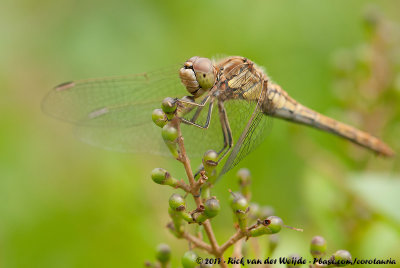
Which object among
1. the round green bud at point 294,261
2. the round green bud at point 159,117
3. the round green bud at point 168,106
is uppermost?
the round green bud at point 168,106

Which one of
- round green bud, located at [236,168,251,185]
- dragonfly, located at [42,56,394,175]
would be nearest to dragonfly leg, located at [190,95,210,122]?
→ dragonfly, located at [42,56,394,175]

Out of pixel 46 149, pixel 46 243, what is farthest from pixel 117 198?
pixel 46 149

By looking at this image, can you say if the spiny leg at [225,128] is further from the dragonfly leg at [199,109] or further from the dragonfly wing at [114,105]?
the dragonfly wing at [114,105]

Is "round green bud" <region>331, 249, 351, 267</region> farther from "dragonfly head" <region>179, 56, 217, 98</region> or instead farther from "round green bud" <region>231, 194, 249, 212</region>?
"dragonfly head" <region>179, 56, 217, 98</region>

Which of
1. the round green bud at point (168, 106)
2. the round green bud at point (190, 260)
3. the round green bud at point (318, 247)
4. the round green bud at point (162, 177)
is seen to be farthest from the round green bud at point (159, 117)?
the round green bud at point (318, 247)

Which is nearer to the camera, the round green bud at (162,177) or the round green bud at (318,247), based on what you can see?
the round green bud at (162,177)

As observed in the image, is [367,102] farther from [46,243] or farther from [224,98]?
[46,243]

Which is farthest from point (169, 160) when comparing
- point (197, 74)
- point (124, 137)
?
point (197, 74)
